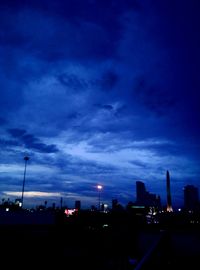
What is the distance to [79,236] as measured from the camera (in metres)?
32.7

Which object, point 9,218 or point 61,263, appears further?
point 9,218

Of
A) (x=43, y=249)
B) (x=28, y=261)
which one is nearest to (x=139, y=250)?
(x=28, y=261)

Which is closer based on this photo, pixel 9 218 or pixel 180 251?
pixel 180 251

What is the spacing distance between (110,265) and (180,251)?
5492 mm

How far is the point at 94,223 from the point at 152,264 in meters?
39.8

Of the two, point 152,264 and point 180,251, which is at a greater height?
point 152,264

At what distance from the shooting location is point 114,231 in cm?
2941

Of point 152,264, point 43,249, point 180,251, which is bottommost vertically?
point 43,249

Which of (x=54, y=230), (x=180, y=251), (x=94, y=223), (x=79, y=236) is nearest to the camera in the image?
(x=180, y=251)

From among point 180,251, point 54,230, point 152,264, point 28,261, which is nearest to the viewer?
point 152,264

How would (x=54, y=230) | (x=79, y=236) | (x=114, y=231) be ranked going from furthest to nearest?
(x=54, y=230), (x=79, y=236), (x=114, y=231)

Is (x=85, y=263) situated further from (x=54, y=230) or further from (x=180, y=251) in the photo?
(x=54, y=230)

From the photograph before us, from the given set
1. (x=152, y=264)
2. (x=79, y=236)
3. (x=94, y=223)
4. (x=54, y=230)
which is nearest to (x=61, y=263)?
(x=79, y=236)

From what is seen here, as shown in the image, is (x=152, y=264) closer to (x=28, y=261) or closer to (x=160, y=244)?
(x=160, y=244)
